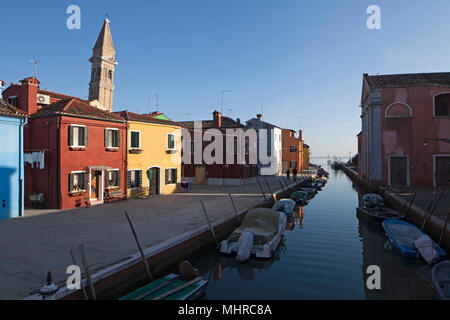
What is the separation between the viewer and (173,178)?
25562mm

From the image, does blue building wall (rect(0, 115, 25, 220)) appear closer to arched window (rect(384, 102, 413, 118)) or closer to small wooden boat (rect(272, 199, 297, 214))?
small wooden boat (rect(272, 199, 297, 214))

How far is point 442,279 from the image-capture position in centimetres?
793

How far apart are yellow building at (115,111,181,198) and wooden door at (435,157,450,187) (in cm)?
2528

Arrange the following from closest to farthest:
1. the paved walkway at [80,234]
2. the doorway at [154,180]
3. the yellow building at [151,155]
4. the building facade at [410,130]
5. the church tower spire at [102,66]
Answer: the paved walkway at [80,234] → the yellow building at [151,155] → the doorway at [154,180] → the building facade at [410,130] → the church tower spire at [102,66]

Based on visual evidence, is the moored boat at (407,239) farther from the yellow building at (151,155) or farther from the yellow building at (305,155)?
the yellow building at (305,155)

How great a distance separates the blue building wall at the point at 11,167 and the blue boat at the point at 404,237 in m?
18.8

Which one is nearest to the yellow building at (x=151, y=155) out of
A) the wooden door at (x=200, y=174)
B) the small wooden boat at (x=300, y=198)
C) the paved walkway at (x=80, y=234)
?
the paved walkway at (x=80, y=234)

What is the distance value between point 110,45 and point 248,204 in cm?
5490

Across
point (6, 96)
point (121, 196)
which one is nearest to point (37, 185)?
point (121, 196)

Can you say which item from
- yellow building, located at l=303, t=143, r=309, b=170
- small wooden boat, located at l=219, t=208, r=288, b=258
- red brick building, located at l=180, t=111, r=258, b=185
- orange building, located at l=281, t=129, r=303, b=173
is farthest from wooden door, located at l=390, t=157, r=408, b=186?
yellow building, located at l=303, t=143, r=309, b=170

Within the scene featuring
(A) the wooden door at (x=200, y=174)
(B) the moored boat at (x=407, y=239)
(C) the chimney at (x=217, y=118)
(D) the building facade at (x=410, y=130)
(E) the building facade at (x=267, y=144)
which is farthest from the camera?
(E) the building facade at (x=267, y=144)

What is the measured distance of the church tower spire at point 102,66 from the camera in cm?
5656

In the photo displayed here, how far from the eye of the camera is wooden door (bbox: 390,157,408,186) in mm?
27688
